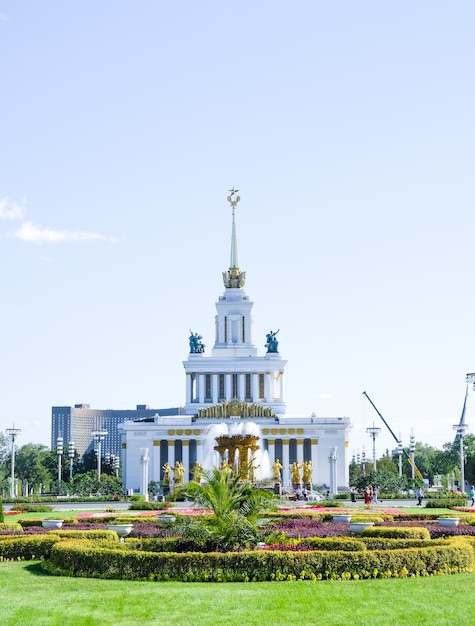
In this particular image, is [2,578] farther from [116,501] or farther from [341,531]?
[116,501]

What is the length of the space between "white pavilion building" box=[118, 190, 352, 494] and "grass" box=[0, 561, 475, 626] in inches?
2181

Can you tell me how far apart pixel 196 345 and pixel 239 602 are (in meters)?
74.8

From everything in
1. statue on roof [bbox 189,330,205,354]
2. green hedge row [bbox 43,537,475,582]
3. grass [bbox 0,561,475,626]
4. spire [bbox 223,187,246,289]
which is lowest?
grass [bbox 0,561,475,626]

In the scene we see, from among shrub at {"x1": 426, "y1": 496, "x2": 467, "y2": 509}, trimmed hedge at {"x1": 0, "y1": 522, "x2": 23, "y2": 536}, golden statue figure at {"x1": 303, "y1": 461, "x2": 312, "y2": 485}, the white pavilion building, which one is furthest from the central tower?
trimmed hedge at {"x1": 0, "y1": 522, "x2": 23, "y2": 536}

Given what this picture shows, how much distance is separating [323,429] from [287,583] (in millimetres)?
64843

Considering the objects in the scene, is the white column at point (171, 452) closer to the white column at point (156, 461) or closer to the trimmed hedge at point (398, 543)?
the white column at point (156, 461)

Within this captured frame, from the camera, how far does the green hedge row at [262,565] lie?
603 inches

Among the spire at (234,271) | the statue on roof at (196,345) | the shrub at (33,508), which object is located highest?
the spire at (234,271)

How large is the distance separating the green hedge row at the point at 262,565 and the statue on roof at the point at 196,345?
71548mm

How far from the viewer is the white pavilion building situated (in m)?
77.1

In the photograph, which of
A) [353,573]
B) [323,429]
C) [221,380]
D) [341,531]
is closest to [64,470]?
[221,380]

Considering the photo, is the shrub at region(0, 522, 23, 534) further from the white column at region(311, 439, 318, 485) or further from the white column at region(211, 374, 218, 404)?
the white column at region(211, 374, 218, 404)

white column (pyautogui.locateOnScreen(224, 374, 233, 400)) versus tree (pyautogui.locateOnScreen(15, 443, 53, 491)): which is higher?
white column (pyautogui.locateOnScreen(224, 374, 233, 400))

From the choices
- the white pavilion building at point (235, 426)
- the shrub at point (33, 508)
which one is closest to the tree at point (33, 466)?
the white pavilion building at point (235, 426)
